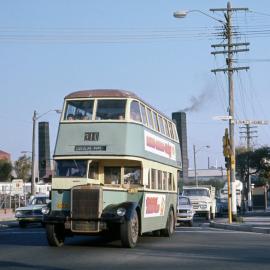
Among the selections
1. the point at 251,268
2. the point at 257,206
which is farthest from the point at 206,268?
the point at 257,206

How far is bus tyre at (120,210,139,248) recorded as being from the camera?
1725cm

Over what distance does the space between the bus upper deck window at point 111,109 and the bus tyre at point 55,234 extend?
3.42 metres

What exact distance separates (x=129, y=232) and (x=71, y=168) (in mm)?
2543

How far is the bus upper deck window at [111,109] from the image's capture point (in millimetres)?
18688

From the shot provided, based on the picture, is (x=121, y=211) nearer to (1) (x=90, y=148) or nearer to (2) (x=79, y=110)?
(1) (x=90, y=148)

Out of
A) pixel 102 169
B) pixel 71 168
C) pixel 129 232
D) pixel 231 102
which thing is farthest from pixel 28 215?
pixel 129 232

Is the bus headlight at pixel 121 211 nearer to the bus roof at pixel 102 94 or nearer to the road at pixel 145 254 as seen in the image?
the road at pixel 145 254

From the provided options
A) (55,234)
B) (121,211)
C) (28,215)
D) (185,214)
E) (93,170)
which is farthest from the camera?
(28,215)

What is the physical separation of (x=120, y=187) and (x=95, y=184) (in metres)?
0.79

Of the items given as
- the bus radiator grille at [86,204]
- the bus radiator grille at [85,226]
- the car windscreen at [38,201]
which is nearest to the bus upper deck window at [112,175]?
the bus radiator grille at [86,204]

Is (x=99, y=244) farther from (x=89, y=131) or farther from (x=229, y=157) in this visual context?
(x=229, y=157)

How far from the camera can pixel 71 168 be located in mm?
18141

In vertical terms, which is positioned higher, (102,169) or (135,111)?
(135,111)

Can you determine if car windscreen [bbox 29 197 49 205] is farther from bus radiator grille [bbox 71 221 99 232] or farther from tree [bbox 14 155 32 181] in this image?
tree [bbox 14 155 32 181]
